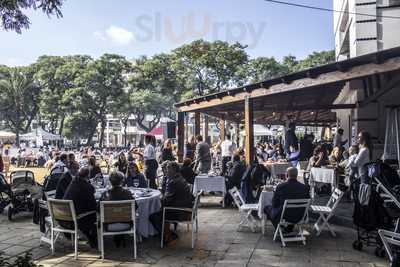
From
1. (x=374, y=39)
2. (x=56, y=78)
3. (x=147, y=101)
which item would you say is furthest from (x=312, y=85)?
(x=56, y=78)

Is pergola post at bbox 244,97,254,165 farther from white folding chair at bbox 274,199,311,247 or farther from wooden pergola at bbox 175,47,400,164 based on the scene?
white folding chair at bbox 274,199,311,247

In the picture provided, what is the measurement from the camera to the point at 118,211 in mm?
5035

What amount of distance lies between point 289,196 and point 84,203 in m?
2.89

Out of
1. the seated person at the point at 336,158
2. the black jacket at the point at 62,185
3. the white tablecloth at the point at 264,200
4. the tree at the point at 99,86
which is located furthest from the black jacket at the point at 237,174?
the tree at the point at 99,86

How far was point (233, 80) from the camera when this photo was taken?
32.7 metres

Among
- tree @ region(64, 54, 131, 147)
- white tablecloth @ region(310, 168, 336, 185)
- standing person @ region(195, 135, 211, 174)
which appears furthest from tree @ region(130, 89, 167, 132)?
white tablecloth @ region(310, 168, 336, 185)

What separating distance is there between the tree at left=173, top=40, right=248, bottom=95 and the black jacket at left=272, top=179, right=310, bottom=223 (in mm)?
26368

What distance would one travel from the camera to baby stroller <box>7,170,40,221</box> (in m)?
7.79

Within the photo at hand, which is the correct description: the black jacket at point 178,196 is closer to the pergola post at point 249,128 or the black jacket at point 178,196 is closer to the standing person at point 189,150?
the pergola post at point 249,128

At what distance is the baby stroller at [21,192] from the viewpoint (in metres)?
7.79

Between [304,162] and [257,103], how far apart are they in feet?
8.72

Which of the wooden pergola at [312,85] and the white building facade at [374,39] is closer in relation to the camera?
the wooden pergola at [312,85]

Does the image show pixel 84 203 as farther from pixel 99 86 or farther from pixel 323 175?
pixel 99 86

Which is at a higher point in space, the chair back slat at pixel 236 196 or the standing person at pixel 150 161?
the standing person at pixel 150 161
